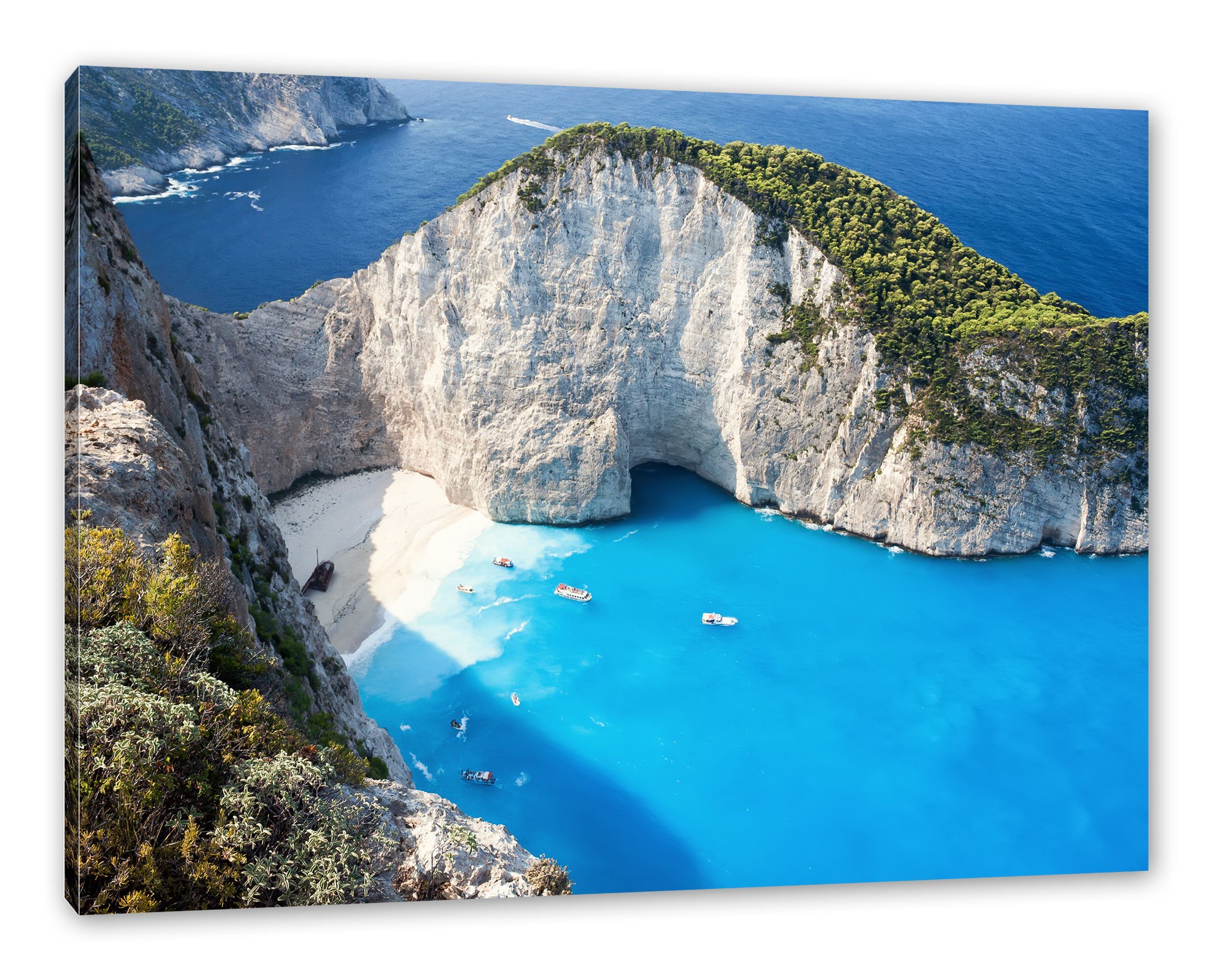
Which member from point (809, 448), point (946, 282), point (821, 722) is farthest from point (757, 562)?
point (946, 282)

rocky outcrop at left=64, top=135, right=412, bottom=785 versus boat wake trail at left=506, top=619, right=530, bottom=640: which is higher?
rocky outcrop at left=64, top=135, right=412, bottom=785

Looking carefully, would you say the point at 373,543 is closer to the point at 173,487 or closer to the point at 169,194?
the point at 169,194

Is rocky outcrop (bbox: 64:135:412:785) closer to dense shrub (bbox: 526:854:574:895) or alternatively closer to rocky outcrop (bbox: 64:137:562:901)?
rocky outcrop (bbox: 64:137:562:901)

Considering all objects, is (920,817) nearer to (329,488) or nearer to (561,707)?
(561,707)

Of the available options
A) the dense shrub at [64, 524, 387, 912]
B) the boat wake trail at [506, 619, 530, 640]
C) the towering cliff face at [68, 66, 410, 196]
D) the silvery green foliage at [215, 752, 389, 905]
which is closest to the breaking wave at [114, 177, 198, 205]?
the towering cliff face at [68, 66, 410, 196]

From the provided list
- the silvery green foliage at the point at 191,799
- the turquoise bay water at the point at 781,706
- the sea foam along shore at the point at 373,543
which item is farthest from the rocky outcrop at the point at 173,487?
the sea foam along shore at the point at 373,543

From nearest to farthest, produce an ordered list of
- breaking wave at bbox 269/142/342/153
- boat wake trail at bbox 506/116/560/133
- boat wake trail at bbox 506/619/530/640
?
1. boat wake trail at bbox 506/116/560/133
2. breaking wave at bbox 269/142/342/153
3. boat wake trail at bbox 506/619/530/640
